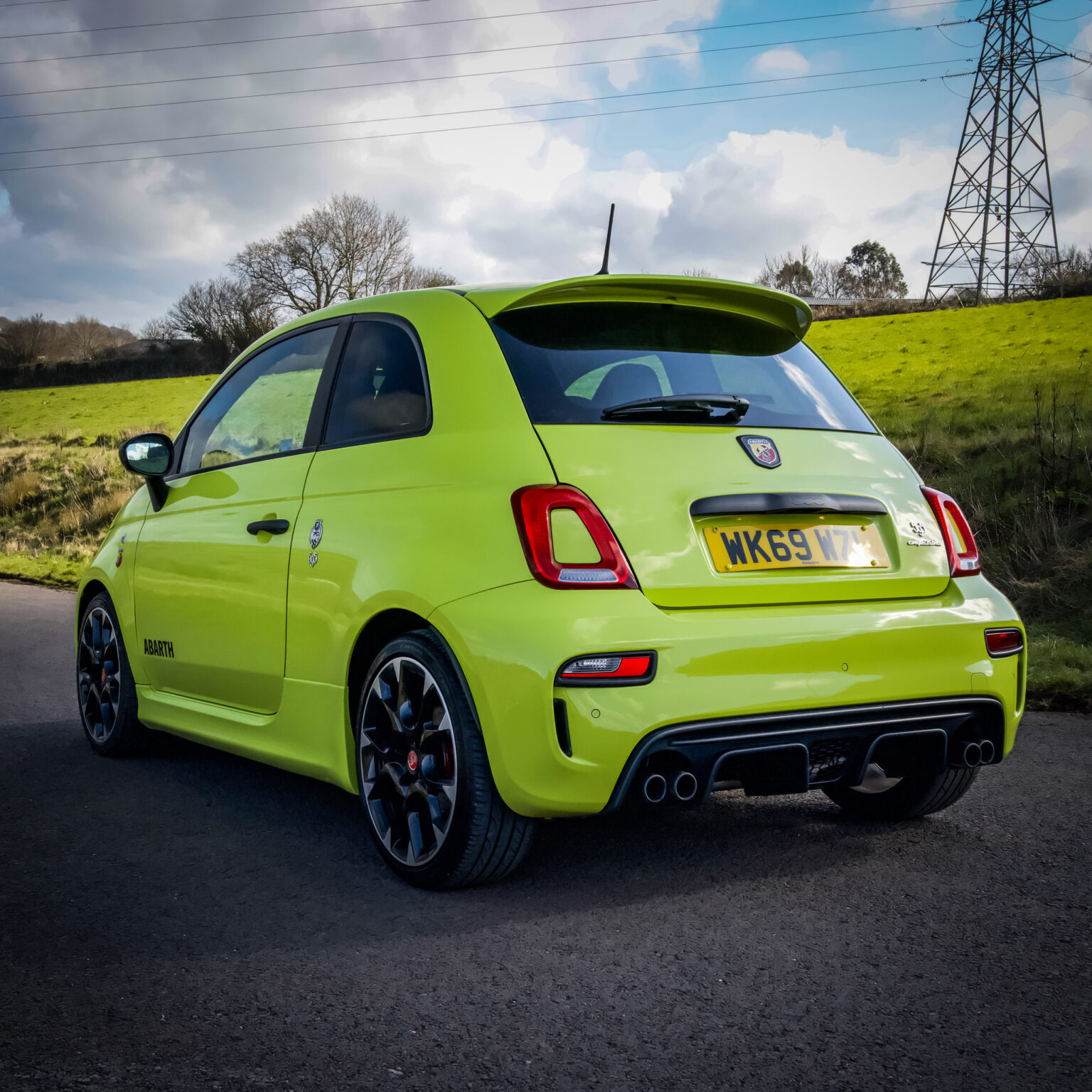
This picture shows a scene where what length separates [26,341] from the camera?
2522 inches

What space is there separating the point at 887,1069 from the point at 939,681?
121 centimetres

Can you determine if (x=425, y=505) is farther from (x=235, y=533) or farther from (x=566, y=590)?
(x=235, y=533)

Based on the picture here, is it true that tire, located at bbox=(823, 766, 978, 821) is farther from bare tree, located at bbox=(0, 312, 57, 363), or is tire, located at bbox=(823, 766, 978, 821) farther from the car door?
bare tree, located at bbox=(0, 312, 57, 363)

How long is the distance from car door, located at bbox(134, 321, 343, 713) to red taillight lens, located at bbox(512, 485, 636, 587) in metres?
1.16

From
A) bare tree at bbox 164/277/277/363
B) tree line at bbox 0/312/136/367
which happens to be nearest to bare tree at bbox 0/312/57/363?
tree line at bbox 0/312/136/367

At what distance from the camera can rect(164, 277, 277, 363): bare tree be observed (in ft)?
164

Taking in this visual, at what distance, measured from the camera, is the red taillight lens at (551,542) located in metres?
2.95

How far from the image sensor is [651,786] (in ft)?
9.62

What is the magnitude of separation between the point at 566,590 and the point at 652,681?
31 cm

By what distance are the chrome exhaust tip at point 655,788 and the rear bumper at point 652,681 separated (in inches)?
2.5

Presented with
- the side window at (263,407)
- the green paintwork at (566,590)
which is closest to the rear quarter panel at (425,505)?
the green paintwork at (566,590)

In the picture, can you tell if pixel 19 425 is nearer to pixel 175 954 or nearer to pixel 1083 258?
pixel 1083 258

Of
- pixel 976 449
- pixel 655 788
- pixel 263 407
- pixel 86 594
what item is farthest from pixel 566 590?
pixel 976 449

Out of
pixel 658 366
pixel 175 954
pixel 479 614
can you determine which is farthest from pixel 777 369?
pixel 175 954
